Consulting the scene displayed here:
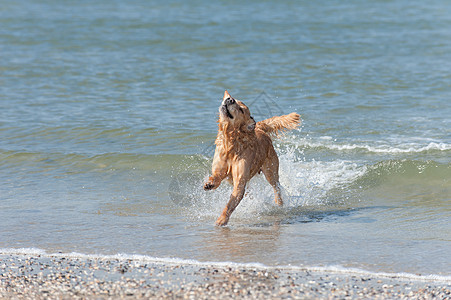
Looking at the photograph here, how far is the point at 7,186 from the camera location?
9.45 m

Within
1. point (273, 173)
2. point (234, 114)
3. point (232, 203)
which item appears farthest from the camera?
point (273, 173)

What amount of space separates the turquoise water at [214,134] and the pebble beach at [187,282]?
1.12 ft

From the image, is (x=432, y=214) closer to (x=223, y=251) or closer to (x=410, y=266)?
(x=410, y=266)

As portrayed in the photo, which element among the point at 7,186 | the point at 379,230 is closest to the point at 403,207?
the point at 379,230

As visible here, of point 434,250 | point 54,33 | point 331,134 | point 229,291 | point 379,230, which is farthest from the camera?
point 54,33

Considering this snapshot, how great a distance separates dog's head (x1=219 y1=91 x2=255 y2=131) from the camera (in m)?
7.46

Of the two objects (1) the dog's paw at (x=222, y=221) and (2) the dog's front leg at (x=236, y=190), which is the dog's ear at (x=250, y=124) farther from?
(1) the dog's paw at (x=222, y=221)

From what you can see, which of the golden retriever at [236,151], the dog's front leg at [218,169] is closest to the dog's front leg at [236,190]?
the golden retriever at [236,151]

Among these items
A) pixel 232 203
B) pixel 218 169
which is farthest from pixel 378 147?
pixel 232 203

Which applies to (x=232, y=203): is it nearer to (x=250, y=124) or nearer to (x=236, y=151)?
(x=236, y=151)

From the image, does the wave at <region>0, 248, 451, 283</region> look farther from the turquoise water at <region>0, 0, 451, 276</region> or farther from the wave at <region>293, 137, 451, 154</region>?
the wave at <region>293, 137, 451, 154</region>

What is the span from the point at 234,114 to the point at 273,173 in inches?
50.5

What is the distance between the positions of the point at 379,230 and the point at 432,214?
1.02 m

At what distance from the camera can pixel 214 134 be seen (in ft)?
40.2
